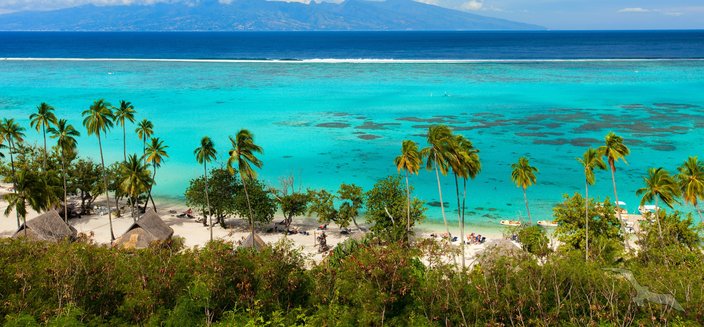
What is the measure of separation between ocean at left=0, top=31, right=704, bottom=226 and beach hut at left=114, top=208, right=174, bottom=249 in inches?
511

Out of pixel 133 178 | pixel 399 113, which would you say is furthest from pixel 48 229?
pixel 399 113

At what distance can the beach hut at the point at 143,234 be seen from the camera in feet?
102

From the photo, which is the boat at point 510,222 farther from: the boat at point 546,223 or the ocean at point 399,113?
the boat at point 546,223

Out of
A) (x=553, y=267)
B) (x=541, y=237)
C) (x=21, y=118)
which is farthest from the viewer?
(x=21, y=118)

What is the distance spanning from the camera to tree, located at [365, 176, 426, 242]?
3231 cm

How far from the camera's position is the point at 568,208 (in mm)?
30266

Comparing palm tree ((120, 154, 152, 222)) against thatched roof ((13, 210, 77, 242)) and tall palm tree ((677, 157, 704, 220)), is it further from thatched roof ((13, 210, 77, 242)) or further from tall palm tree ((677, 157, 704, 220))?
tall palm tree ((677, 157, 704, 220))

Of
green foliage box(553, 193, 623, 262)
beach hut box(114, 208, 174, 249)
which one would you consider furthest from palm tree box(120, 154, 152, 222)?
green foliage box(553, 193, 623, 262)

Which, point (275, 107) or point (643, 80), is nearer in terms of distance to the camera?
point (275, 107)

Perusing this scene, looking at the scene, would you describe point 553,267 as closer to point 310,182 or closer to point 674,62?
point 310,182

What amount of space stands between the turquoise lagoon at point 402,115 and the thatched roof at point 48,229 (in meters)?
13.0

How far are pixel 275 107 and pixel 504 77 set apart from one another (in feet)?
168

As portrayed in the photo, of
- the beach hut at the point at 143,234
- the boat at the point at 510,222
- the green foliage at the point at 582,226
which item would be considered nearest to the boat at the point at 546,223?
the boat at the point at 510,222

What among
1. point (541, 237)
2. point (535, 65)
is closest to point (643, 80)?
point (535, 65)
